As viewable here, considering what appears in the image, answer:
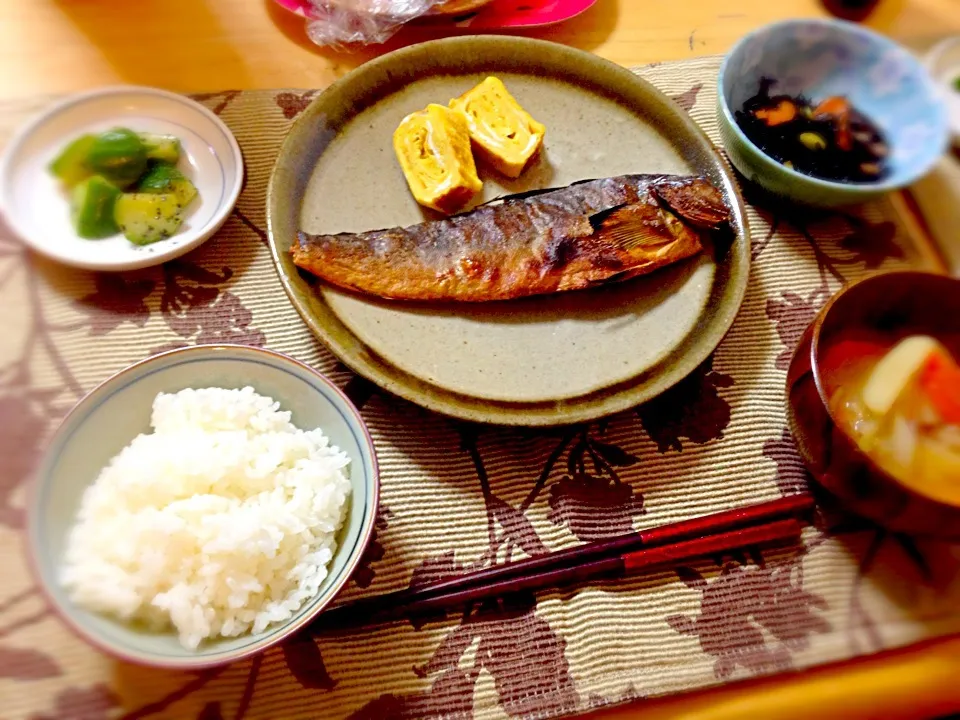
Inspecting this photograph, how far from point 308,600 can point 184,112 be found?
688mm

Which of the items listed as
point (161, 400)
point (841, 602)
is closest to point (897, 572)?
point (841, 602)

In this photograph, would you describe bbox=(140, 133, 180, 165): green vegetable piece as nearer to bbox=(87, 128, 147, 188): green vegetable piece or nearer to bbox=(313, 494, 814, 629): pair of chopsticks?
bbox=(87, 128, 147, 188): green vegetable piece

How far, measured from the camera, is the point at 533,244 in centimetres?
86

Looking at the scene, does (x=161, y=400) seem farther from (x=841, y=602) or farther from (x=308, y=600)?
(x=841, y=602)

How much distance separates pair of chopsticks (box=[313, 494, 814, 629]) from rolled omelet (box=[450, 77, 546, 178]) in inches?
21.7

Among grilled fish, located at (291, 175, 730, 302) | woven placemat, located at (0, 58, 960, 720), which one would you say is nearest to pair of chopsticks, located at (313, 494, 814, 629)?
woven placemat, located at (0, 58, 960, 720)

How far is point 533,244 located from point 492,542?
393 mm

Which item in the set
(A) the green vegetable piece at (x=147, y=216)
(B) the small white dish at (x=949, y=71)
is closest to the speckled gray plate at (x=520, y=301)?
(A) the green vegetable piece at (x=147, y=216)

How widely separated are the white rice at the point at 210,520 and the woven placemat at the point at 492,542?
0.17 feet

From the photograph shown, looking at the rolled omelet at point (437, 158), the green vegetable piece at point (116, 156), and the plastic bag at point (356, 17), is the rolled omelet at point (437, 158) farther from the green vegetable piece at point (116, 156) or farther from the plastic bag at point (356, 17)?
the green vegetable piece at point (116, 156)

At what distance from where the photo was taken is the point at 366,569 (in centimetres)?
68

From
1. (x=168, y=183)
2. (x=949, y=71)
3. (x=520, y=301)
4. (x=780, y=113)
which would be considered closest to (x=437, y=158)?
(x=520, y=301)

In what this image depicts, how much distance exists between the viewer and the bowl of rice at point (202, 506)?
502mm

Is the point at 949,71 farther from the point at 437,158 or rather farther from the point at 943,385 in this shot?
the point at 437,158
